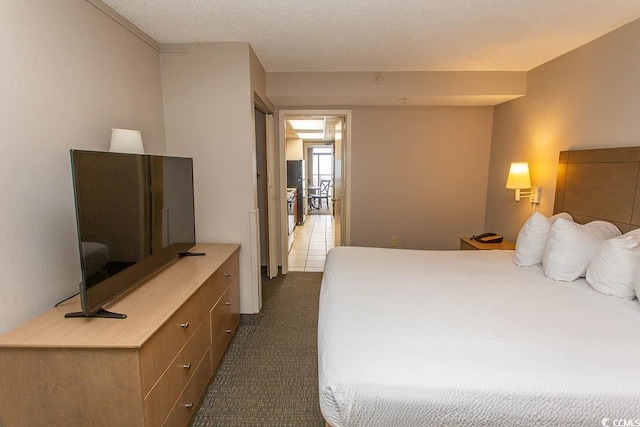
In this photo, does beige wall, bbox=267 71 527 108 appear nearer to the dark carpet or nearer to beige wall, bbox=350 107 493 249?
beige wall, bbox=350 107 493 249

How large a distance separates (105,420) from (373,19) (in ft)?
8.63

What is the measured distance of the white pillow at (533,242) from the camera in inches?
87.0

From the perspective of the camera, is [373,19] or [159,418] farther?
[373,19]

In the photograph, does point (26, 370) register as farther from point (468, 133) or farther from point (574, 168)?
point (468, 133)

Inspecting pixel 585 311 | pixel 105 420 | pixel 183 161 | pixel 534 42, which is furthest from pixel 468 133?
pixel 105 420

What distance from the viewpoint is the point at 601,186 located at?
2268 mm

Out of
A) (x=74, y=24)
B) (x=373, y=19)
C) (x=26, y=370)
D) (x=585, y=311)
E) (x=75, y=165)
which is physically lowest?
(x=26, y=370)

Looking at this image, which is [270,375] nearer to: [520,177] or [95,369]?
[95,369]

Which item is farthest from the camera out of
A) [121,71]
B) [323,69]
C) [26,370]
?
[323,69]

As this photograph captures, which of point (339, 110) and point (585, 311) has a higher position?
point (339, 110)

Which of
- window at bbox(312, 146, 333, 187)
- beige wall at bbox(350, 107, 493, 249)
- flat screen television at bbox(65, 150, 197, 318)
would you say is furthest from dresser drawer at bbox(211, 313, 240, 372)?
window at bbox(312, 146, 333, 187)

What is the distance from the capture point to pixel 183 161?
230 cm

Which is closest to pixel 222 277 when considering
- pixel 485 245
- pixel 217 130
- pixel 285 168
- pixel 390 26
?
pixel 217 130

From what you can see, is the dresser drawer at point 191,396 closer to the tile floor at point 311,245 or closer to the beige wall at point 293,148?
the tile floor at point 311,245
